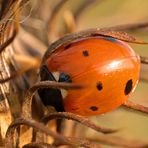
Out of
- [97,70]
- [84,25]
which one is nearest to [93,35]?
[97,70]

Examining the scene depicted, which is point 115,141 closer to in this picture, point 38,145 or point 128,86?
point 128,86

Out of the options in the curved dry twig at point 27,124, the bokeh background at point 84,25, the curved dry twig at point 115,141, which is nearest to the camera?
the curved dry twig at point 27,124

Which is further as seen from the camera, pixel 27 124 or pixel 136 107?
pixel 136 107

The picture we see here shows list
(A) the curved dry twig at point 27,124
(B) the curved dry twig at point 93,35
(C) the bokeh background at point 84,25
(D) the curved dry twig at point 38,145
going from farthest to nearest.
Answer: (C) the bokeh background at point 84,25
(B) the curved dry twig at point 93,35
(D) the curved dry twig at point 38,145
(A) the curved dry twig at point 27,124

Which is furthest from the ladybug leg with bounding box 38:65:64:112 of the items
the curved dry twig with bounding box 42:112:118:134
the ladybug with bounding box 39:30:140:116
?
the curved dry twig with bounding box 42:112:118:134

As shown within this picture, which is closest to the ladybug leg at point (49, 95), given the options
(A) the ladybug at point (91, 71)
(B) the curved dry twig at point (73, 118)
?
(A) the ladybug at point (91, 71)

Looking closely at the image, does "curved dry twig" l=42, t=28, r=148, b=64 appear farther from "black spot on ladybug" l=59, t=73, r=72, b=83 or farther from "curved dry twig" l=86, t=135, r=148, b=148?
"curved dry twig" l=86, t=135, r=148, b=148

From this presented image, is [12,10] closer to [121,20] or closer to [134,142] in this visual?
[134,142]

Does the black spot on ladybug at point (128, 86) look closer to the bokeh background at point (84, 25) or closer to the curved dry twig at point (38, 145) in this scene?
the bokeh background at point (84, 25)
